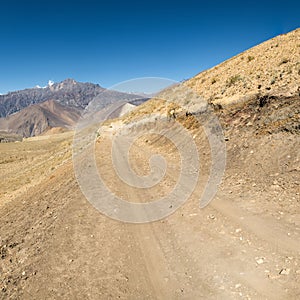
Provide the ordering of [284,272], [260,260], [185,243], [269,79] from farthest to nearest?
[269,79] → [185,243] → [260,260] → [284,272]

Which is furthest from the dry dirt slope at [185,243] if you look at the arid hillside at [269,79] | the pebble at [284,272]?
the arid hillside at [269,79]

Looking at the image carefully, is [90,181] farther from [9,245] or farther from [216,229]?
[216,229]

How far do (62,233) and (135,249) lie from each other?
10.6ft

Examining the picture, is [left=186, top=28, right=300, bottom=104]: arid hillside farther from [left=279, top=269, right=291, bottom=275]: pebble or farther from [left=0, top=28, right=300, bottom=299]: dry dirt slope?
[left=279, top=269, right=291, bottom=275]: pebble

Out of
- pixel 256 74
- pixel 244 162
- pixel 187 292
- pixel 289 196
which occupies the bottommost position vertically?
pixel 187 292

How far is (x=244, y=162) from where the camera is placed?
48.4 ft

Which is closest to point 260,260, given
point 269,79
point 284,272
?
point 284,272

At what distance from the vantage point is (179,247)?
28.7 feet

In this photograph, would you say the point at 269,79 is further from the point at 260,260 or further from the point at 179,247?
the point at 260,260

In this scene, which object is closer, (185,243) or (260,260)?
(260,260)

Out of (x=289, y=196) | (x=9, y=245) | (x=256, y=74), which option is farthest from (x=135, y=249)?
(x=256, y=74)

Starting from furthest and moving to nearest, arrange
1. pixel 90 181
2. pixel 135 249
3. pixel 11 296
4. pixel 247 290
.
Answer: pixel 90 181 < pixel 135 249 < pixel 11 296 < pixel 247 290

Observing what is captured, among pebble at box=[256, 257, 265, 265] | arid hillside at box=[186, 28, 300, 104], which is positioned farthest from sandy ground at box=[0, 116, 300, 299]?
arid hillside at box=[186, 28, 300, 104]

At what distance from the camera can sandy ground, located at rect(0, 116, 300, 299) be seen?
6.98 meters
